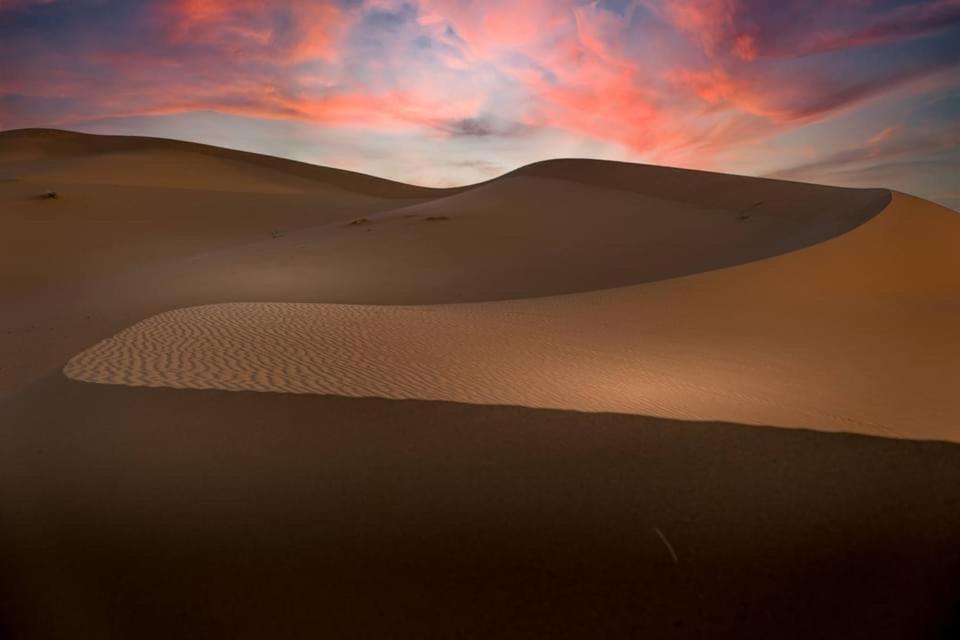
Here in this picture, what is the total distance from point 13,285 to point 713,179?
85.1ft

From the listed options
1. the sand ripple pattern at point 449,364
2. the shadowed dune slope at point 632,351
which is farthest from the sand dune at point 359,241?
the shadowed dune slope at point 632,351

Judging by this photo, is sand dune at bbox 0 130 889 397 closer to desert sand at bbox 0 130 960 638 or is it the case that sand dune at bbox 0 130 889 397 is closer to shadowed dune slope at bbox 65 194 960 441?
desert sand at bbox 0 130 960 638

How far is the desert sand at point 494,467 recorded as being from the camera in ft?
10.3

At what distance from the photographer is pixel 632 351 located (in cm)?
784

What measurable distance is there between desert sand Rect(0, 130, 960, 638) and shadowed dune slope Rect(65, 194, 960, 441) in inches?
2.2

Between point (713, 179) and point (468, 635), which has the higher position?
point (713, 179)

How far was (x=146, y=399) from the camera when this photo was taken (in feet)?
18.2

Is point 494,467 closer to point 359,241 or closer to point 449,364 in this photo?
point 449,364

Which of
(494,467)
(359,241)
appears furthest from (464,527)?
(359,241)

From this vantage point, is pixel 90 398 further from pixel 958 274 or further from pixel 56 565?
pixel 958 274

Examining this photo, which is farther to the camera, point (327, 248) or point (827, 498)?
point (327, 248)

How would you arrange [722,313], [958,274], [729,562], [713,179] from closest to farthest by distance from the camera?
[729,562], [722,313], [958,274], [713,179]

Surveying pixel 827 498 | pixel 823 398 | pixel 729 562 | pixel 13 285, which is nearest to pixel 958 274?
pixel 823 398

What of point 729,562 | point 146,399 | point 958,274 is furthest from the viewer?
point 958,274
